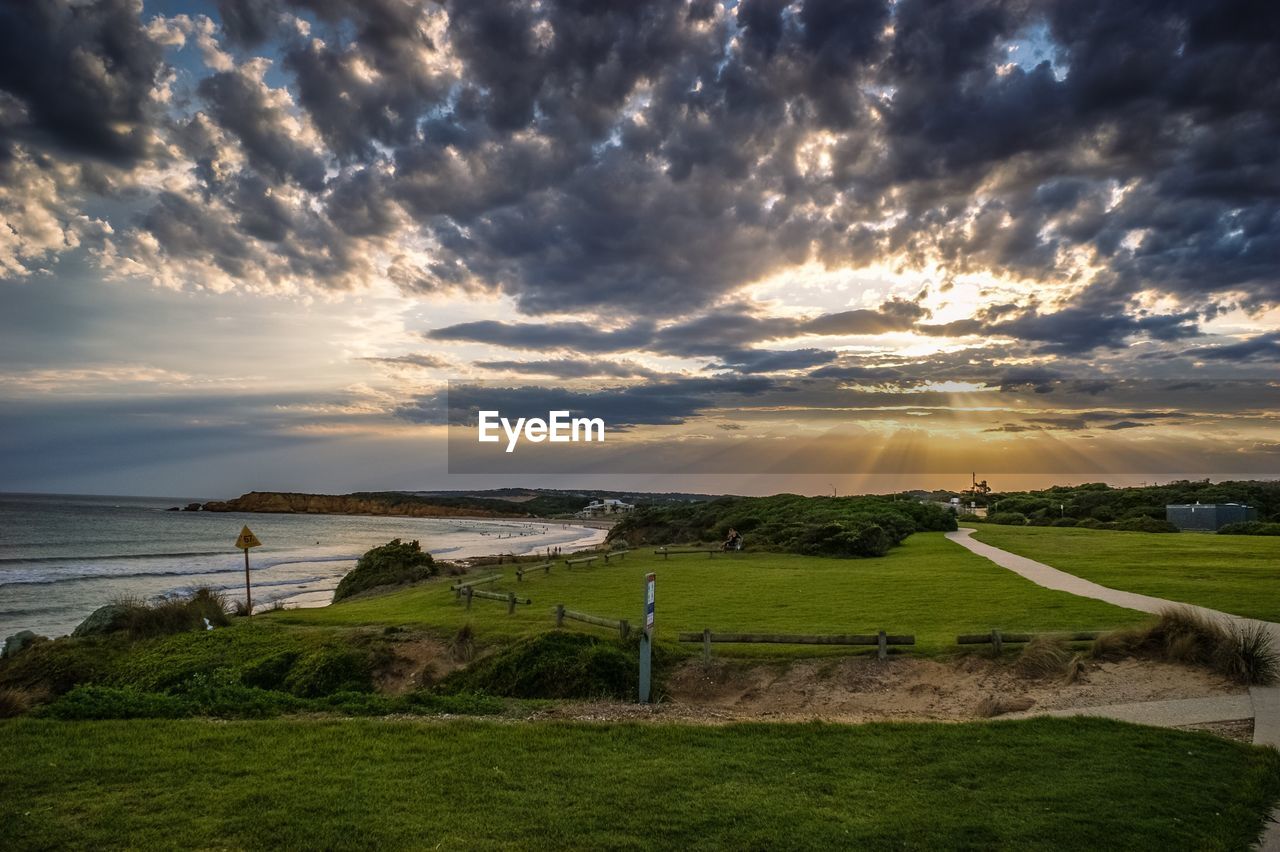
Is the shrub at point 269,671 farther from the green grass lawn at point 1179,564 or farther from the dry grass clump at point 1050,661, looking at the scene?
the green grass lawn at point 1179,564

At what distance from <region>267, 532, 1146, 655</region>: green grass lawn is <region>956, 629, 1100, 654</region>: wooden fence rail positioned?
0.65 m

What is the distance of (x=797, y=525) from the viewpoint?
43094 mm

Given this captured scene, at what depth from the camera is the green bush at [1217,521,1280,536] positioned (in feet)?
126

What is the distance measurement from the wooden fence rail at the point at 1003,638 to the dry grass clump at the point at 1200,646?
315mm

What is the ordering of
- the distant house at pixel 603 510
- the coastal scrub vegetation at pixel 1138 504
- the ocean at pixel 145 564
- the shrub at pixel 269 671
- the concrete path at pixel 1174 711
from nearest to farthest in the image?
the concrete path at pixel 1174 711
the shrub at pixel 269 671
the ocean at pixel 145 564
the coastal scrub vegetation at pixel 1138 504
the distant house at pixel 603 510

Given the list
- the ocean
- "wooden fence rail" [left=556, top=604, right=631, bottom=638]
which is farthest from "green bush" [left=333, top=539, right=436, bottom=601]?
"wooden fence rail" [left=556, top=604, right=631, bottom=638]

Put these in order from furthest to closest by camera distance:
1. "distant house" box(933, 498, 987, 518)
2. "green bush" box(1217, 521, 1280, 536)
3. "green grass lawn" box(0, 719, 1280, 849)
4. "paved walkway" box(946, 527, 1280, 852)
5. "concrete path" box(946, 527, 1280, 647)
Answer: "distant house" box(933, 498, 987, 518) → "green bush" box(1217, 521, 1280, 536) → "concrete path" box(946, 527, 1280, 647) → "paved walkway" box(946, 527, 1280, 852) → "green grass lawn" box(0, 719, 1280, 849)

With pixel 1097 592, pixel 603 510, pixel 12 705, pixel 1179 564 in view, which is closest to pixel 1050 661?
pixel 1097 592

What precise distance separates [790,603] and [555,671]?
857 centimetres

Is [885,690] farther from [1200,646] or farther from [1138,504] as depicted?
[1138,504]

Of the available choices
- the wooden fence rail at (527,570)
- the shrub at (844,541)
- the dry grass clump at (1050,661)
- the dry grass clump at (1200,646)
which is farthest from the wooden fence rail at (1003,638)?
the shrub at (844,541)

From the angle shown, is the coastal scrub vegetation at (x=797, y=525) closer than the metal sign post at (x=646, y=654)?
No

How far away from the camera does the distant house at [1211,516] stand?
150ft

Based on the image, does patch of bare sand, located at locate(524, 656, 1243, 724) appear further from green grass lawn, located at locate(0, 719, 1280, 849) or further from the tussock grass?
the tussock grass
